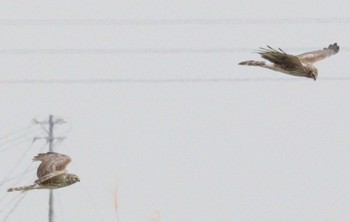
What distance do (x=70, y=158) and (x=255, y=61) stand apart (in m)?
3.87

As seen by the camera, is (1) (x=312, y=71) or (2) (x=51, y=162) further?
(2) (x=51, y=162)

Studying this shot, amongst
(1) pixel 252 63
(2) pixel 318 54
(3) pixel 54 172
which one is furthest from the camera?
(2) pixel 318 54

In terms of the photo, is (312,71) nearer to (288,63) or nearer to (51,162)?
(288,63)

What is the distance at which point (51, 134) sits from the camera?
40.4 m

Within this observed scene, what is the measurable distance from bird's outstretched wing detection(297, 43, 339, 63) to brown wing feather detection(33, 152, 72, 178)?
3.64m

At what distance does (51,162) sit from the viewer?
1872 centimetres

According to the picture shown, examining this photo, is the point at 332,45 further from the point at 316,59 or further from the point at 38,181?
the point at 38,181

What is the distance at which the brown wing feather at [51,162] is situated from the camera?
729 inches

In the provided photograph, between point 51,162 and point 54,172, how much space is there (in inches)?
13.0

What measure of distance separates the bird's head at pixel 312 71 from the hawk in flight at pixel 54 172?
11.8ft

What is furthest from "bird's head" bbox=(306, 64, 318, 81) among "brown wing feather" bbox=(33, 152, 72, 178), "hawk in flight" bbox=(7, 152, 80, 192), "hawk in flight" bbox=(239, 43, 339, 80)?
"brown wing feather" bbox=(33, 152, 72, 178)

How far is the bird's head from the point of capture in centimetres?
1714

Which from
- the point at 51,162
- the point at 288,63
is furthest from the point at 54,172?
the point at 288,63

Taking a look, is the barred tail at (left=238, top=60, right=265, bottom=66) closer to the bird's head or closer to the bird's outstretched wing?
the bird's head
